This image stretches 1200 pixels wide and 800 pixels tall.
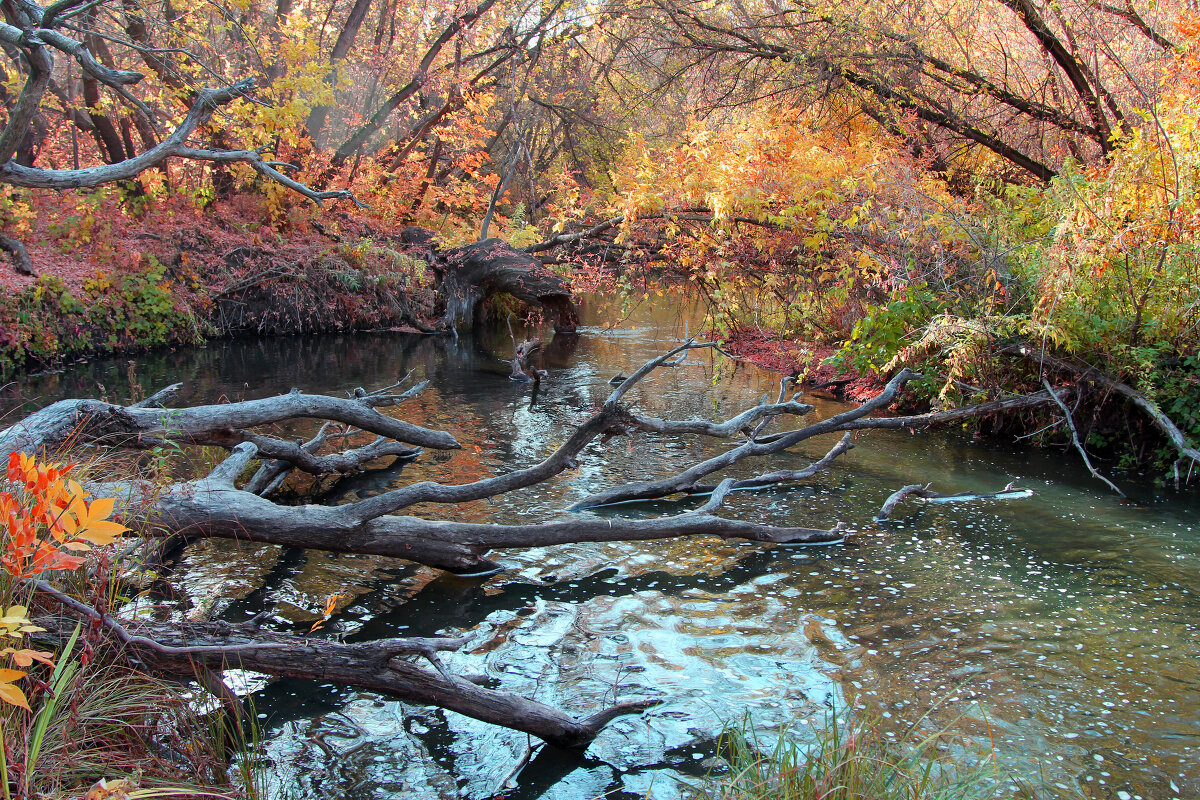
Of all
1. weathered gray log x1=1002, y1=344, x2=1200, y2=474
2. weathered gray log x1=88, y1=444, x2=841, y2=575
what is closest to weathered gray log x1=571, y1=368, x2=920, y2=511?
weathered gray log x1=88, y1=444, x2=841, y2=575

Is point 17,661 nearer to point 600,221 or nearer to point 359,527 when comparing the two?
point 359,527

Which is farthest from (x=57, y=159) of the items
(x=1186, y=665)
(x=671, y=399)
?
(x=1186, y=665)

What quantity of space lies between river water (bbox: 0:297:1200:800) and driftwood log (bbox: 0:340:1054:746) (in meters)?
0.27

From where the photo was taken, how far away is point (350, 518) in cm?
515

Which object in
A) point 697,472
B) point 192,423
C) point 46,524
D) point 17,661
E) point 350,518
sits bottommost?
point 350,518

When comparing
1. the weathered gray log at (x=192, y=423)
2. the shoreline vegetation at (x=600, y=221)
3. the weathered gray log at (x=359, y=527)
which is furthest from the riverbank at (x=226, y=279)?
the weathered gray log at (x=359, y=527)

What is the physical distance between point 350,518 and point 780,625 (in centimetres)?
283

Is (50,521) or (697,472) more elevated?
(50,521)

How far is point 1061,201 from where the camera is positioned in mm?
8312

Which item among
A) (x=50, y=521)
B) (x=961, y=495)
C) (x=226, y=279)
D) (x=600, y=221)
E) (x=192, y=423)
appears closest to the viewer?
(x=50, y=521)

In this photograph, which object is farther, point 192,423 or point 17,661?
point 192,423

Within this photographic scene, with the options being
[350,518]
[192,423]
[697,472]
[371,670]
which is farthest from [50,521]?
[697,472]

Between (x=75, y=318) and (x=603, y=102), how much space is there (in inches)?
507

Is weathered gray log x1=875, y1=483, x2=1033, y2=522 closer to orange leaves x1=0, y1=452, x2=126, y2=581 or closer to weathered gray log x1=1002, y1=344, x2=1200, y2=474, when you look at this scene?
weathered gray log x1=1002, y1=344, x2=1200, y2=474
